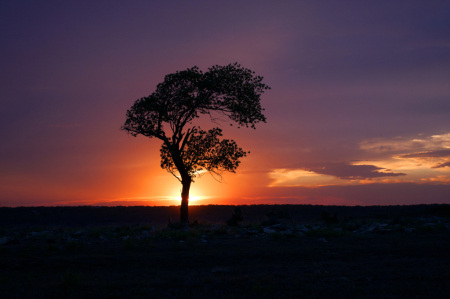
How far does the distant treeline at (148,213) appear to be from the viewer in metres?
45.0

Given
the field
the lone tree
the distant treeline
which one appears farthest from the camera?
the distant treeline

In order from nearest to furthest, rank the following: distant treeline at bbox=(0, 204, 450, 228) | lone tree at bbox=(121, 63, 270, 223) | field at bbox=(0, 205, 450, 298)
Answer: field at bbox=(0, 205, 450, 298) < lone tree at bbox=(121, 63, 270, 223) < distant treeline at bbox=(0, 204, 450, 228)

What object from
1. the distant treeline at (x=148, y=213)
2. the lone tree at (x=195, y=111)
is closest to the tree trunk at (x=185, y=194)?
the lone tree at (x=195, y=111)

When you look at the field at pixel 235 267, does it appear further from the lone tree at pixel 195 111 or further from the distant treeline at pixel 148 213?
the distant treeline at pixel 148 213

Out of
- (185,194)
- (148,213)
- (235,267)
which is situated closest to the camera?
(235,267)

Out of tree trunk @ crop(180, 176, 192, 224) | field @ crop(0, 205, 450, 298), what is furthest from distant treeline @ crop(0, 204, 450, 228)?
field @ crop(0, 205, 450, 298)

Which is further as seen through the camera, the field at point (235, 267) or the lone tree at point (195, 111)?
the lone tree at point (195, 111)

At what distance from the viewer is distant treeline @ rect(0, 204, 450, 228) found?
4497 cm

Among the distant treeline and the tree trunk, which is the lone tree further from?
the distant treeline

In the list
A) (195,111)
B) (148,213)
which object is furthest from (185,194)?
(148,213)

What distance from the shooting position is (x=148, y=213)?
55156mm

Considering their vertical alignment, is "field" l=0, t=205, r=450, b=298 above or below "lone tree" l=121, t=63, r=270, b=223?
below

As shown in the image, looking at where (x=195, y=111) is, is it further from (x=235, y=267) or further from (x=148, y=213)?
(x=148, y=213)

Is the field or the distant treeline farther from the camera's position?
the distant treeline
